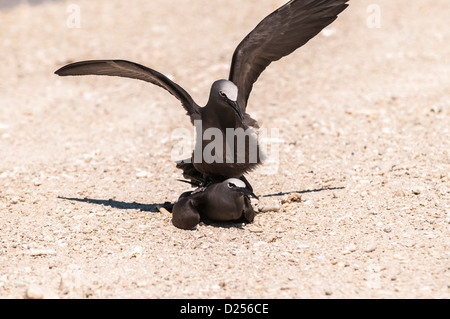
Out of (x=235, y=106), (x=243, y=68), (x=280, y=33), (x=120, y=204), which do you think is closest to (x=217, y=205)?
(x=235, y=106)

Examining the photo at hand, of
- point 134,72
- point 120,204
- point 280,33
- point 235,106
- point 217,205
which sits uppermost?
point 280,33

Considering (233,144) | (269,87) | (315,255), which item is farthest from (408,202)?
(269,87)

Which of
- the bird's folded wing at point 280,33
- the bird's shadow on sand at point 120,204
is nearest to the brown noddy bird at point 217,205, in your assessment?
the bird's shadow on sand at point 120,204

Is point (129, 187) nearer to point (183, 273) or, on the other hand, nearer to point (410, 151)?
point (183, 273)

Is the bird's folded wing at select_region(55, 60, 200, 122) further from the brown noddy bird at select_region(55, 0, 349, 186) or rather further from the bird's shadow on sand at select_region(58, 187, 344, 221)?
the bird's shadow on sand at select_region(58, 187, 344, 221)

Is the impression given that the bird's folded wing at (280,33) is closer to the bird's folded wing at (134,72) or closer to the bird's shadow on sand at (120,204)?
the bird's folded wing at (134,72)

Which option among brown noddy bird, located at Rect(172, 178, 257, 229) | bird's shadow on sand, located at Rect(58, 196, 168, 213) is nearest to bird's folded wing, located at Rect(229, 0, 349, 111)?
brown noddy bird, located at Rect(172, 178, 257, 229)

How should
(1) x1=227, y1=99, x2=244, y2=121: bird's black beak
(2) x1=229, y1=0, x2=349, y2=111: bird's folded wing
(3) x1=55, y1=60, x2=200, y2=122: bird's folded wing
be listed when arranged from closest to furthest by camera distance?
1. (1) x1=227, y1=99, x2=244, y2=121: bird's black beak
2. (3) x1=55, y1=60, x2=200, y2=122: bird's folded wing
3. (2) x1=229, y1=0, x2=349, y2=111: bird's folded wing

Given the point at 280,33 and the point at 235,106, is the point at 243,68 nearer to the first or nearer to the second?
the point at 280,33

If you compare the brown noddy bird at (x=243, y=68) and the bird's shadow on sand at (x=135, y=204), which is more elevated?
the brown noddy bird at (x=243, y=68)
